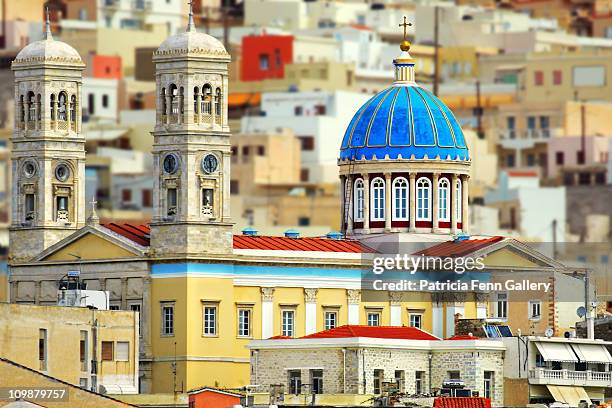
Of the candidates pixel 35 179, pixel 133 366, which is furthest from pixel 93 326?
pixel 35 179

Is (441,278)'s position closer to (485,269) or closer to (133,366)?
(485,269)

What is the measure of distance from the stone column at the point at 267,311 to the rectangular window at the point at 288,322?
2.03 ft

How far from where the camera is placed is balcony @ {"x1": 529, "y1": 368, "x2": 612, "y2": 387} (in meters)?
129

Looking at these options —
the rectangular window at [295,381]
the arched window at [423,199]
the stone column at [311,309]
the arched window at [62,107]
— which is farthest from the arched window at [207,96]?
the arched window at [423,199]

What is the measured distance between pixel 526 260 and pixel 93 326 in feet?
57.6

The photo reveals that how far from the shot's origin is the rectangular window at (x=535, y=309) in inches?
5482

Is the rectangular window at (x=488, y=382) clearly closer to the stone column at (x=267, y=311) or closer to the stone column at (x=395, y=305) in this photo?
the stone column at (x=267, y=311)

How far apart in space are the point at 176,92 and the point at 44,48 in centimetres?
761

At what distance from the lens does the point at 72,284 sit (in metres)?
135

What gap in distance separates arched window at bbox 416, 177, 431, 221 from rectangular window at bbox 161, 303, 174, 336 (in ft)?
47.8

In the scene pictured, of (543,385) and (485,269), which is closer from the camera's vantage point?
(543,385)

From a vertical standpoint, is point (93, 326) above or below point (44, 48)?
below

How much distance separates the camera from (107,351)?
13100 cm

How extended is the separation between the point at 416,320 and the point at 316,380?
11984mm
